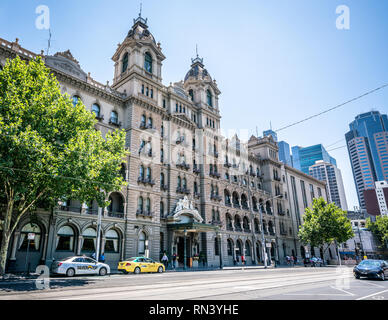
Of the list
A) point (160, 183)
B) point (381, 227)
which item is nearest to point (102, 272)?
point (160, 183)

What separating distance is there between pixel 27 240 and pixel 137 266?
1041 centimetres

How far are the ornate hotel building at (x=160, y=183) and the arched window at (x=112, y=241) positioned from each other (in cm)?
11

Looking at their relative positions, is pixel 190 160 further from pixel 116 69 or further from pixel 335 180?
pixel 335 180

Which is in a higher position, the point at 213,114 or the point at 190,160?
the point at 213,114

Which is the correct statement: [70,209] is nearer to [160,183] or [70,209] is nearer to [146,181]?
[146,181]

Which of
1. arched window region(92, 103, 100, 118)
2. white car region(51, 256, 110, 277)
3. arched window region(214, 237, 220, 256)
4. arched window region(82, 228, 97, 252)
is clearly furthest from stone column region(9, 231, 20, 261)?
arched window region(214, 237, 220, 256)

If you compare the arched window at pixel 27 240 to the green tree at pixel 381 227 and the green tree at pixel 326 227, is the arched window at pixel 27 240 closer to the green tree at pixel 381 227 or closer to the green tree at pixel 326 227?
the green tree at pixel 326 227

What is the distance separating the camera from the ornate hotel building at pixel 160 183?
2838 cm

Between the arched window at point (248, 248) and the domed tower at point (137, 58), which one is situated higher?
the domed tower at point (137, 58)

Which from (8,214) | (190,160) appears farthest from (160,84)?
(8,214)

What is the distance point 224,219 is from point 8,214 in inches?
1282

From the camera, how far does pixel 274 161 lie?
62.5 meters

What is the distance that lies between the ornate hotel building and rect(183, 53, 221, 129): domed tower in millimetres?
190

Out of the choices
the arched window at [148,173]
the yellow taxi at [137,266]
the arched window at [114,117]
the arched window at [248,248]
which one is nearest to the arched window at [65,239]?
A: the yellow taxi at [137,266]
